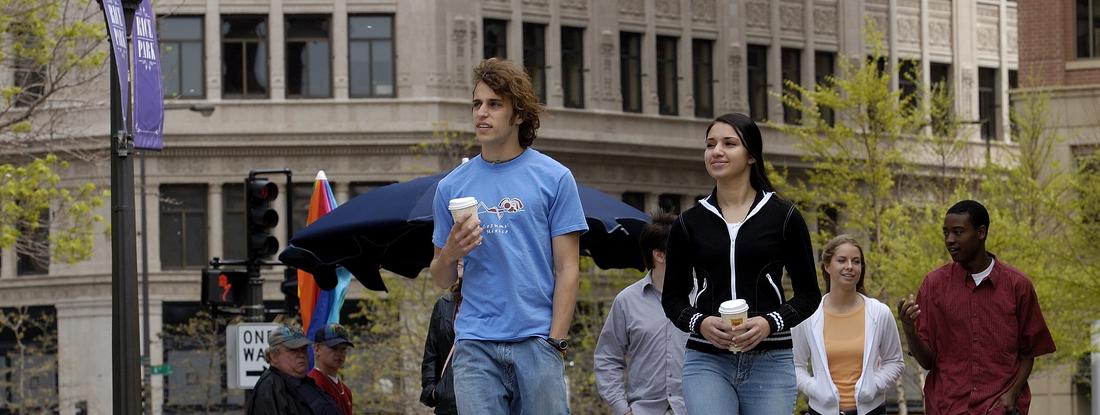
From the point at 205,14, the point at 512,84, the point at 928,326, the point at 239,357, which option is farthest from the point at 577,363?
the point at 512,84

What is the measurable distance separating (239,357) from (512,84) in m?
12.8

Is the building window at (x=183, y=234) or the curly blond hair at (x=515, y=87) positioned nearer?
the curly blond hair at (x=515, y=87)

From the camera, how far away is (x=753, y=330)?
8.66 meters

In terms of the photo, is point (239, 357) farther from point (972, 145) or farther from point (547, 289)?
point (972, 145)

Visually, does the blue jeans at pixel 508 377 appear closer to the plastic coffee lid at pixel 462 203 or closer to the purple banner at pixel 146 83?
the plastic coffee lid at pixel 462 203

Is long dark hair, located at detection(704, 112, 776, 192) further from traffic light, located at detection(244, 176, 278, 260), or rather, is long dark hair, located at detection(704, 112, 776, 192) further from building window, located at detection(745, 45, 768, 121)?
building window, located at detection(745, 45, 768, 121)

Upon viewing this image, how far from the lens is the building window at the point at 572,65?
199 ft

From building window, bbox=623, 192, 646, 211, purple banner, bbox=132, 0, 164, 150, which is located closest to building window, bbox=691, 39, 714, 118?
building window, bbox=623, 192, 646, 211

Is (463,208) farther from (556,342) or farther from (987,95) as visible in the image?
(987,95)

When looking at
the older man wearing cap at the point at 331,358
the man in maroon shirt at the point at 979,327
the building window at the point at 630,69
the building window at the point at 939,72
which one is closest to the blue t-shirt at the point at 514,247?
the man in maroon shirt at the point at 979,327

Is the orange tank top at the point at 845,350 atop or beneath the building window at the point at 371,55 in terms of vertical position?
beneath

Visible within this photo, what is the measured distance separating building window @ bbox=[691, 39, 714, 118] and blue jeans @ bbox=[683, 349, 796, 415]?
180ft

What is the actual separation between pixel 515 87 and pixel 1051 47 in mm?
37702

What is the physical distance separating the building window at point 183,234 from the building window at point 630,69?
12562mm
